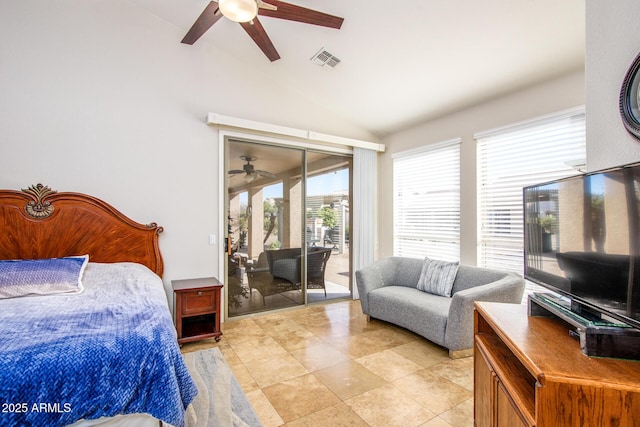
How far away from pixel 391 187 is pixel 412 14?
258 cm

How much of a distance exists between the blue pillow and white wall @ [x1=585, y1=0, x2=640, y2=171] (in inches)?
134

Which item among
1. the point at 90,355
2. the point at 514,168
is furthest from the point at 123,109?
the point at 514,168

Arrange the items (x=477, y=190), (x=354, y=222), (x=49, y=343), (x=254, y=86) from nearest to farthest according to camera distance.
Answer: (x=49, y=343) → (x=477, y=190) → (x=254, y=86) → (x=354, y=222)

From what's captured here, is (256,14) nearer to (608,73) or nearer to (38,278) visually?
(608,73)

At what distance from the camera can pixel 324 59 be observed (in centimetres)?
338

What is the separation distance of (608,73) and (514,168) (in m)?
1.86

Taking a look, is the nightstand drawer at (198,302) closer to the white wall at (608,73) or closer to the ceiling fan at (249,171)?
the ceiling fan at (249,171)

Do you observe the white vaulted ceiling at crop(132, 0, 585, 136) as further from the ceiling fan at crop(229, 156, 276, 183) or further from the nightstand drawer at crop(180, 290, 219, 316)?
the nightstand drawer at crop(180, 290, 219, 316)

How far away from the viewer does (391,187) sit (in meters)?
4.79

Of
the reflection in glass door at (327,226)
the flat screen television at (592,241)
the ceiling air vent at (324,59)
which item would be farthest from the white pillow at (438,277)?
the ceiling air vent at (324,59)

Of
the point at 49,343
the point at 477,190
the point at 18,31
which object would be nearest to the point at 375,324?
the point at 477,190

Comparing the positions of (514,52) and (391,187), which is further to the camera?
(391,187)

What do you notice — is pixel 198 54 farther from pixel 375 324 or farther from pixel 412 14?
pixel 375 324

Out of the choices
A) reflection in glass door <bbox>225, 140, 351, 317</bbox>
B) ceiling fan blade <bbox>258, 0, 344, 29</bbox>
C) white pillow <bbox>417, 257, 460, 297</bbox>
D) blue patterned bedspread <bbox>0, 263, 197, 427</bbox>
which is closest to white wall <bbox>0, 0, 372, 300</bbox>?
reflection in glass door <bbox>225, 140, 351, 317</bbox>
